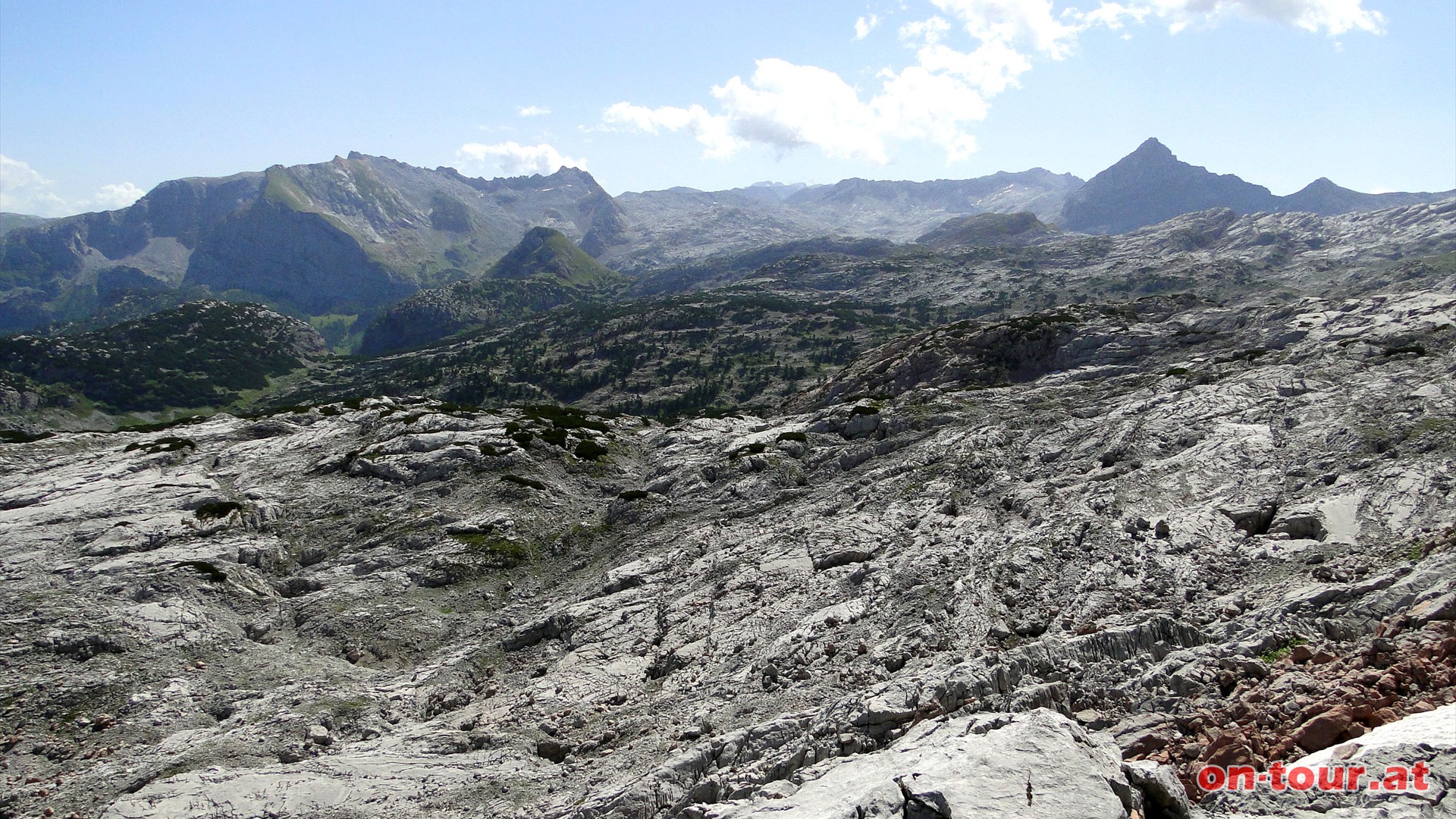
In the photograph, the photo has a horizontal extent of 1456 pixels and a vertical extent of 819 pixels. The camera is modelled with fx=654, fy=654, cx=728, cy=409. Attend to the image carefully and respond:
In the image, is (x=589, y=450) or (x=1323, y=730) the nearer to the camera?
(x=1323, y=730)

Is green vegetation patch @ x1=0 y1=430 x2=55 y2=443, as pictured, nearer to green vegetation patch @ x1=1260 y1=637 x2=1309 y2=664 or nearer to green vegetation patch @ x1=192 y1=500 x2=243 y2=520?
green vegetation patch @ x1=192 y1=500 x2=243 y2=520

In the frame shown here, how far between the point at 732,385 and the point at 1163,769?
17457 cm

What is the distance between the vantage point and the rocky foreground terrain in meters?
15.4

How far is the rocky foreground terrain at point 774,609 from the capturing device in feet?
50.5

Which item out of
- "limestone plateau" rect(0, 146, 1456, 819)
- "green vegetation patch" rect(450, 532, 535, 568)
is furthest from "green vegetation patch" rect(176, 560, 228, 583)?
"green vegetation patch" rect(450, 532, 535, 568)

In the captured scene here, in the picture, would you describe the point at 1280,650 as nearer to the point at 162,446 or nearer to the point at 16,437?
the point at 162,446

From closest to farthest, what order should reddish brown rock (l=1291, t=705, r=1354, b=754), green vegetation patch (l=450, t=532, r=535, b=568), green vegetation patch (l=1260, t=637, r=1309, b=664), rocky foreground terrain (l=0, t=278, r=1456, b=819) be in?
1. reddish brown rock (l=1291, t=705, r=1354, b=754)
2. rocky foreground terrain (l=0, t=278, r=1456, b=819)
3. green vegetation patch (l=1260, t=637, r=1309, b=664)
4. green vegetation patch (l=450, t=532, r=535, b=568)

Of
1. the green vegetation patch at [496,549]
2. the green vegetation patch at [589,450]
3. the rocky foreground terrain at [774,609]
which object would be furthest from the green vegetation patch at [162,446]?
the green vegetation patch at [589,450]

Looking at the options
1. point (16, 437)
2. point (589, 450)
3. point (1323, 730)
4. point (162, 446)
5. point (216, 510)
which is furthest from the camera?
point (589, 450)

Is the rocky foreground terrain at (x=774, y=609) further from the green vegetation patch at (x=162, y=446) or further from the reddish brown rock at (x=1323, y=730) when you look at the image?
the green vegetation patch at (x=162, y=446)

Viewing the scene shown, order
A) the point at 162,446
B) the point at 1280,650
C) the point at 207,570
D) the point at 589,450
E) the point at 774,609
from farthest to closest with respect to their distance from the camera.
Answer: the point at 589,450
the point at 162,446
the point at 207,570
the point at 774,609
the point at 1280,650

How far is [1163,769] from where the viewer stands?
42.7ft

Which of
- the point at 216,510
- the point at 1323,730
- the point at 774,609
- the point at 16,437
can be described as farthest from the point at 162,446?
the point at 1323,730

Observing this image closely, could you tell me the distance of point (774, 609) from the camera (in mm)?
29234
